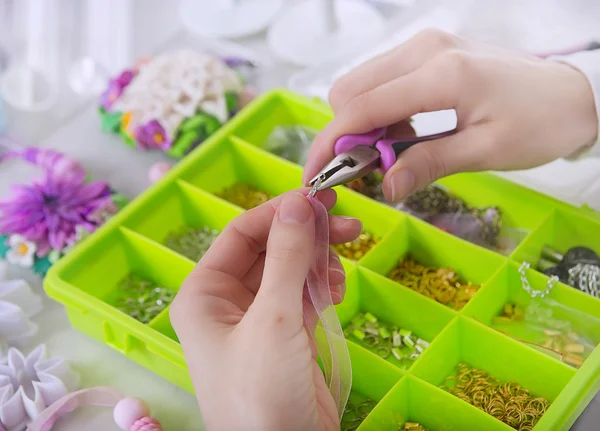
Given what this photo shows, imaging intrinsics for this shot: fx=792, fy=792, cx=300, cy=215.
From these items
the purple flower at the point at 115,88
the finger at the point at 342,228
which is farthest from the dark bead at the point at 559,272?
the purple flower at the point at 115,88

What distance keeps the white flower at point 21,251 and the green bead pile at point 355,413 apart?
645 mm

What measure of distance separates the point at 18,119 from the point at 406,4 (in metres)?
→ 0.97

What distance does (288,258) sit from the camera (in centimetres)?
92

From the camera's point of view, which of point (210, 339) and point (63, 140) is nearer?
point (210, 339)

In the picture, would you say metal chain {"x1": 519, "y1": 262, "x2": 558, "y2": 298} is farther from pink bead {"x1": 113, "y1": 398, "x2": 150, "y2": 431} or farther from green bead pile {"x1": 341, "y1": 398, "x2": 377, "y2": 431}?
pink bead {"x1": 113, "y1": 398, "x2": 150, "y2": 431}

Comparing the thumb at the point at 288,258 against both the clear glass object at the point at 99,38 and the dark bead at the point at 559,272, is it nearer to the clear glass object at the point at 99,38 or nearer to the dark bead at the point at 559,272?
the dark bead at the point at 559,272

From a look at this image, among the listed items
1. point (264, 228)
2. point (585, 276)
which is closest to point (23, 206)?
point (264, 228)

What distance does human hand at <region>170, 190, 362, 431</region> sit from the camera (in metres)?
0.88

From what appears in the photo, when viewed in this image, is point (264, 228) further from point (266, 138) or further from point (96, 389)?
point (266, 138)

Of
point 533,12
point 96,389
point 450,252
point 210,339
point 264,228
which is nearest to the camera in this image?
point 210,339

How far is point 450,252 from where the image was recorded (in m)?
1.36

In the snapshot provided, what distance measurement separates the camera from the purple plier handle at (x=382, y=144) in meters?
1.21

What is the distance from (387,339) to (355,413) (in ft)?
0.51

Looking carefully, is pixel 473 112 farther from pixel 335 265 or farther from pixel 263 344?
pixel 263 344
